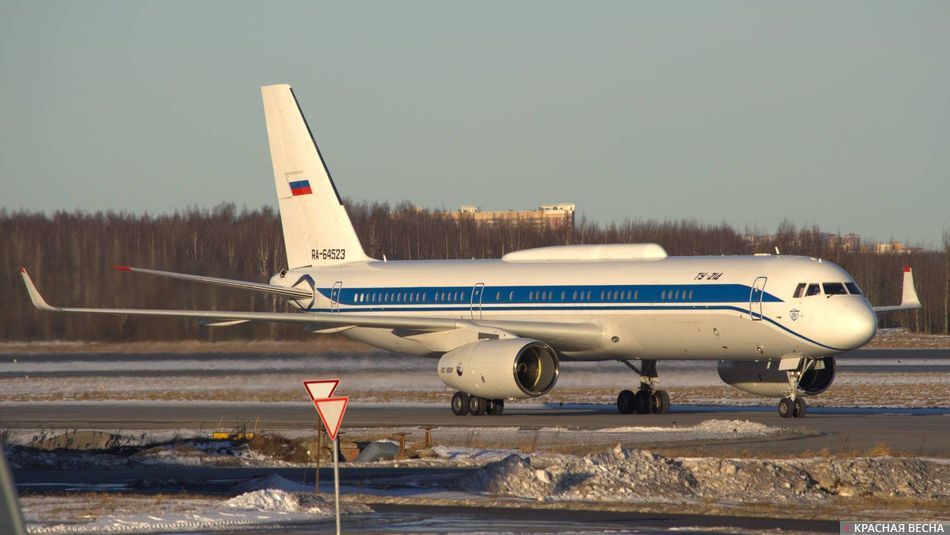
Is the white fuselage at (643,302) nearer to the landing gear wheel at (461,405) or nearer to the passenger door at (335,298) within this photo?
the passenger door at (335,298)

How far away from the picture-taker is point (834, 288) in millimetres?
30344

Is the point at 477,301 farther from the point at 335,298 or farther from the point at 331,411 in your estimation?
the point at 331,411

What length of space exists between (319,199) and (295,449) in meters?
17.3

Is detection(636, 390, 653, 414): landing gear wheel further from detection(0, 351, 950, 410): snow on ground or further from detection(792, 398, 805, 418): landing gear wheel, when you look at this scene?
detection(0, 351, 950, 410): snow on ground

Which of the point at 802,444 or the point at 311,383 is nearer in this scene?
the point at 311,383

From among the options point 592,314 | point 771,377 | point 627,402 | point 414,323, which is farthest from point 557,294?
point 771,377

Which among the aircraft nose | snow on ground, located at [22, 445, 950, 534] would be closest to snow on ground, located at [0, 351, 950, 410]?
the aircraft nose

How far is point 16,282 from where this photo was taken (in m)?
51.7

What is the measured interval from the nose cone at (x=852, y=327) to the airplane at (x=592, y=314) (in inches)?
1.0

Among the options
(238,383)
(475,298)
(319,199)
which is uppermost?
(319,199)

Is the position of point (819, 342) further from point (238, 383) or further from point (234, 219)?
point (234, 219)

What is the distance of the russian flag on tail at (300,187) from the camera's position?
40.2m

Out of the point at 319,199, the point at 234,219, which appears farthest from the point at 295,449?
the point at 234,219

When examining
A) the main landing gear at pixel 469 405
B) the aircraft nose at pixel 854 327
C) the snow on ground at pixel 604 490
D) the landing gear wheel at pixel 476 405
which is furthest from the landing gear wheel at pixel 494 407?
the snow on ground at pixel 604 490
